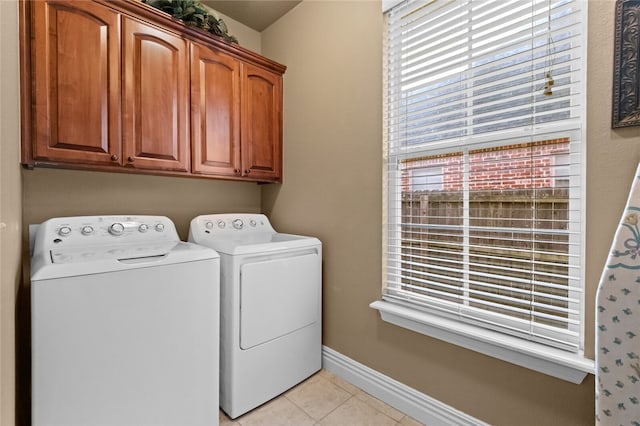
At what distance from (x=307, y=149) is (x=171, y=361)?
61.7 inches

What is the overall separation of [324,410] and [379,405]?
0.33 m

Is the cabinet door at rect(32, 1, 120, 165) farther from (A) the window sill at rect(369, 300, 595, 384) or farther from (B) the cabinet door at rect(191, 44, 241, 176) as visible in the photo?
(A) the window sill at rect(369, 300, 595, 384)

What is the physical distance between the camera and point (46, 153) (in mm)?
1363

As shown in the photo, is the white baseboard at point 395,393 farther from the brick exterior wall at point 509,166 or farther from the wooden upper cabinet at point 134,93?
the wooden upper cabinet at point 134,93

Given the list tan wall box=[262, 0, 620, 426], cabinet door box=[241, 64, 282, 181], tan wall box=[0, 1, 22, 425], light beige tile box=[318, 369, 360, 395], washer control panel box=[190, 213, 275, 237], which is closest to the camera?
tan wall box=[0, 1, 22, 425]

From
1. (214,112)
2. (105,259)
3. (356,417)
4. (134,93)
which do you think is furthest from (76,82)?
Result: (356,417)

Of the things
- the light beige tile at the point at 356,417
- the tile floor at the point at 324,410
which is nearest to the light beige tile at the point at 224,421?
the tile floor at the point at 324,410

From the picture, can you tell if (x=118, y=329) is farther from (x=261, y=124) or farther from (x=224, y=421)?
(x=261, y=124)

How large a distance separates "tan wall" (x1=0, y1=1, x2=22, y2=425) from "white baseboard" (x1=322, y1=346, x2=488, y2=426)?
62.5 inches

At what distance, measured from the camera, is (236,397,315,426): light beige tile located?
1562mm

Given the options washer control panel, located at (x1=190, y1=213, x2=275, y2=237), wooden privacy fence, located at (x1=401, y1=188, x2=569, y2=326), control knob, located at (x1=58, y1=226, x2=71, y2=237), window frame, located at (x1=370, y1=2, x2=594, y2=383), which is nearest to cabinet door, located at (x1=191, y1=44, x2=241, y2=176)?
washer control panel, located at (x1=190, y1=213, x2=275, y2=237)

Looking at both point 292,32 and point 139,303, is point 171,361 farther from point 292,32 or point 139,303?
point 292,32

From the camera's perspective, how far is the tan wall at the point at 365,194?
1069mm

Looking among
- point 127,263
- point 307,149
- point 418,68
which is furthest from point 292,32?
point 127,263
